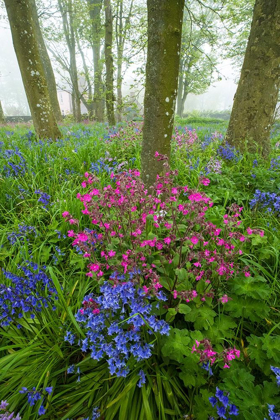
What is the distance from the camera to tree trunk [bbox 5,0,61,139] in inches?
159

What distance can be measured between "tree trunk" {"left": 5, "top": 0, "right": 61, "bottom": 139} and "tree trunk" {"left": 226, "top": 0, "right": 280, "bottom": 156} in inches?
154

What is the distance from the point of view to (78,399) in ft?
4.52

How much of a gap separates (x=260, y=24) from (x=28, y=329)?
529 centimetres

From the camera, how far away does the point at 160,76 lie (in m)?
2.29

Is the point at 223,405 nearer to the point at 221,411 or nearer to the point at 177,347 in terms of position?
the point at 221,411

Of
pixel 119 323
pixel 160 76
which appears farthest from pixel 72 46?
pixel 119 323

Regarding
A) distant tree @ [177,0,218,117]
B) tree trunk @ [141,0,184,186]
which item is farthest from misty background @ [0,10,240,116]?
tree trunk @ [141,0,184,186]

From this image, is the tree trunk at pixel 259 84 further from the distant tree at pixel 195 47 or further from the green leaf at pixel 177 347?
the green leaf at pixel 177 347

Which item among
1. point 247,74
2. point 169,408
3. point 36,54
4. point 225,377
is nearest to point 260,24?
point 247,74

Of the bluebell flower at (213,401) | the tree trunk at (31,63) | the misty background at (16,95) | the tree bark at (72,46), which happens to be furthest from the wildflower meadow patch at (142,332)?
the misty background at (16,95)

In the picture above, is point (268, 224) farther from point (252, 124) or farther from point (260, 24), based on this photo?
point (260, 24)

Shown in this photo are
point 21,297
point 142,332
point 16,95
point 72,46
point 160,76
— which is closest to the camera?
point 142,332

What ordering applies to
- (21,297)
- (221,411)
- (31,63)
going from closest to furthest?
(221,411) → (21,297) → (31,63)

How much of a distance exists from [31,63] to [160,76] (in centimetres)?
342
